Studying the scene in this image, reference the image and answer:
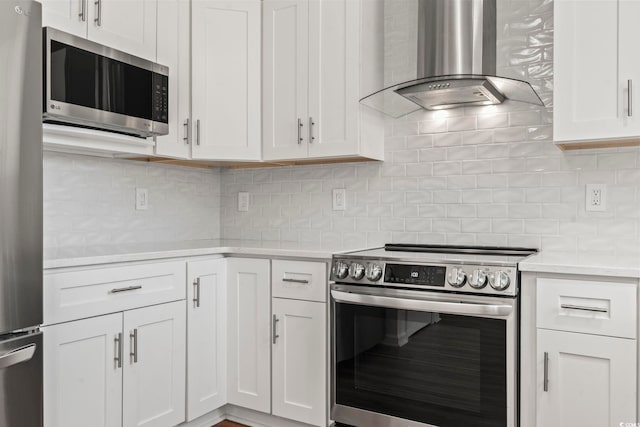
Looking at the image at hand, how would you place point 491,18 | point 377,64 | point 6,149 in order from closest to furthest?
point 6,149 → point 491,18 → point 377,64

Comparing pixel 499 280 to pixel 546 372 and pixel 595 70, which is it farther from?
pixel 595 70

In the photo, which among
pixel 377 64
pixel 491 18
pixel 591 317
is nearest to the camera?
pixel 591 317

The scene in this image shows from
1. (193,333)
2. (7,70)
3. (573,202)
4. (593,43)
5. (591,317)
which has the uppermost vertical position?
(593,43)

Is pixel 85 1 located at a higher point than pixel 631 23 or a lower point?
higher

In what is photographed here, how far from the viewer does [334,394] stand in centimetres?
243

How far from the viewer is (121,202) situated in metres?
2.91

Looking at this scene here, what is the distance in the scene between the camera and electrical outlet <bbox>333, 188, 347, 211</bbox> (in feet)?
10.1

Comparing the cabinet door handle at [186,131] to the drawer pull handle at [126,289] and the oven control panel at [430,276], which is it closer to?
the drawer pull handle at [126,289]

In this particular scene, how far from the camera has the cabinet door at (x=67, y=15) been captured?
217cm

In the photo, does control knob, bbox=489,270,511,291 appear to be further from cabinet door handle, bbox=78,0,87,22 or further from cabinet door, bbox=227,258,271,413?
cabinet door handle, bbox=78,0,87,22

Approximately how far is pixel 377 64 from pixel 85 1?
4.94ft

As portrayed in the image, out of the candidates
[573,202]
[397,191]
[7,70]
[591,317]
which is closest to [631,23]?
[573,202]

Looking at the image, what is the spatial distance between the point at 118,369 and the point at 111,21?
5.34 ft

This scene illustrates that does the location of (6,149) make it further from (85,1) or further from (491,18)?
(491,18)
